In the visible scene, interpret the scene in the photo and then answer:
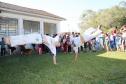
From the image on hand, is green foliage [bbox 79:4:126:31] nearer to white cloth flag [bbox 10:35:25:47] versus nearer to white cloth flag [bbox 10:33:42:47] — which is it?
white cloth flag [bbox 10:33:42:47]

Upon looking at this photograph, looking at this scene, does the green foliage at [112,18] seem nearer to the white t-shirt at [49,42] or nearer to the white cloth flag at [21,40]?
the white t-shirt at [49,42]

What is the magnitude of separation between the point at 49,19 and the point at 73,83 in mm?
19387

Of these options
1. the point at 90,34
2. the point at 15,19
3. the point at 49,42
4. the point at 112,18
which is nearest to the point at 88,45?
the point at 15,19

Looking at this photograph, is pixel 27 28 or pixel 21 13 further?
pixel 27 28

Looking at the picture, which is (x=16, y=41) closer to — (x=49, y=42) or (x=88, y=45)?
(x=49, y=42)

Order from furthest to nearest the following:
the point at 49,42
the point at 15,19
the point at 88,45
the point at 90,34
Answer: the point at 88,45 < the point at 15,19 < the point at 90,34 < the point at 49,42

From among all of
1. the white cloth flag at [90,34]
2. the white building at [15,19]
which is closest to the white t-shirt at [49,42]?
the white cloth flag at [90,34]

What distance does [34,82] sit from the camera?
32.4 ft

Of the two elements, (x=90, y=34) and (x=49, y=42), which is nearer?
(x=49, y=42)

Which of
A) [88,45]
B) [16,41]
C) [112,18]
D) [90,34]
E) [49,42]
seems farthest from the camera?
[112,18]

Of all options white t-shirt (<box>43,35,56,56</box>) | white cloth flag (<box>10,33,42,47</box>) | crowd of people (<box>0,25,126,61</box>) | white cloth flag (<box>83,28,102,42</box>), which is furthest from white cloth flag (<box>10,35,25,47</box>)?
crowd of people (<box>0,25,126,61</box>)

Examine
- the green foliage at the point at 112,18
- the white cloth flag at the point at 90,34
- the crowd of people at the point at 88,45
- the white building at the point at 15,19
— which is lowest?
the crowd of people at the point at 88,45

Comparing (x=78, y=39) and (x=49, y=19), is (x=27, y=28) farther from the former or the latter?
(x=78, y=39)

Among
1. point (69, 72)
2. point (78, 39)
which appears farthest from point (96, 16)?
point (69, 72)
